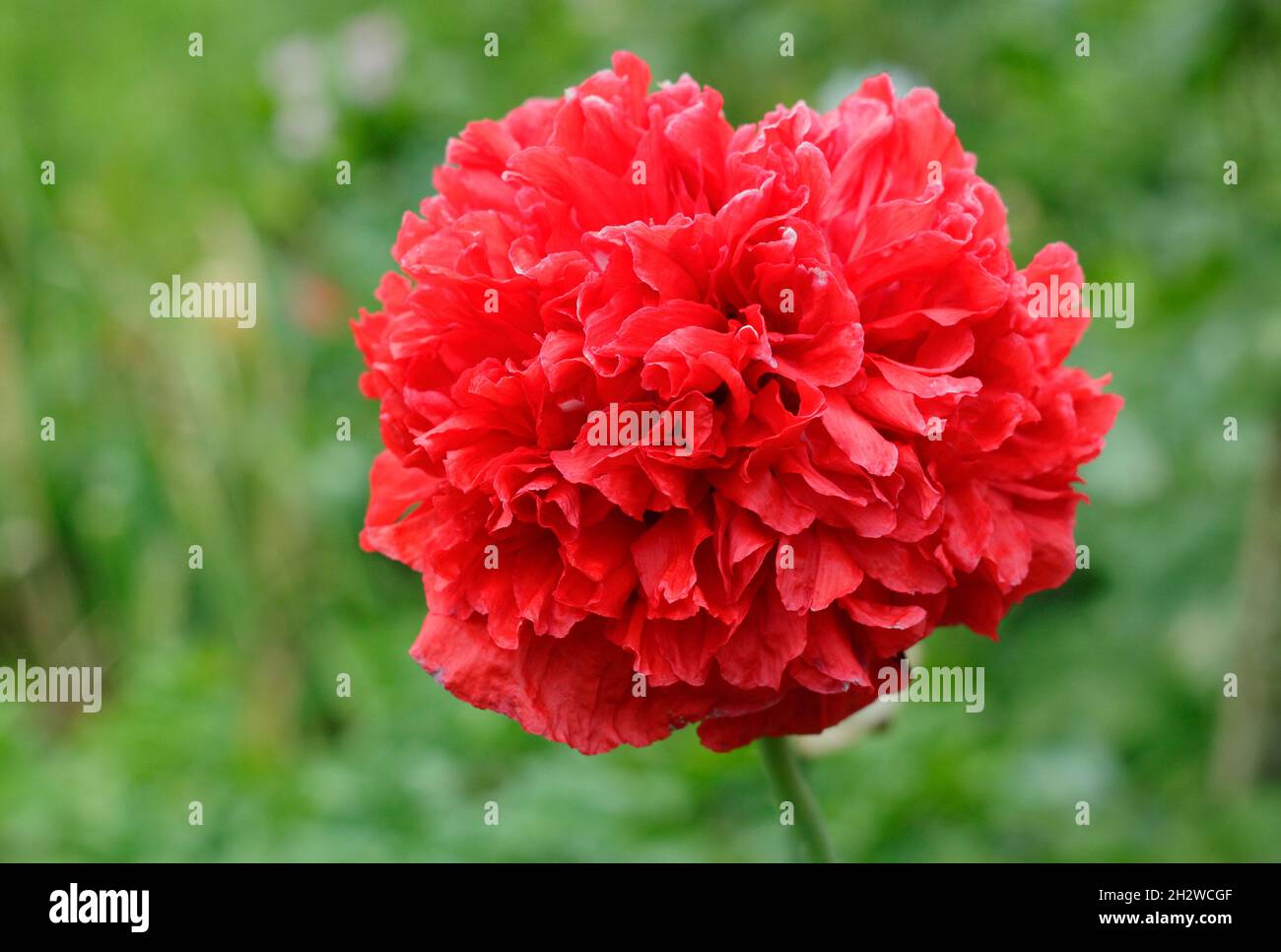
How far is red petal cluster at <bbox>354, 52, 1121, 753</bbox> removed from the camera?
100 cm

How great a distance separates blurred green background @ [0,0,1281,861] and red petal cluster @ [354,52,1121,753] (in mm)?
345

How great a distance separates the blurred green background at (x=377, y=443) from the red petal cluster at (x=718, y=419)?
1.13 feet

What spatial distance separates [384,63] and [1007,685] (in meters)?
2.01

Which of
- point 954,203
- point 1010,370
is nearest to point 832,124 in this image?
point 954,203

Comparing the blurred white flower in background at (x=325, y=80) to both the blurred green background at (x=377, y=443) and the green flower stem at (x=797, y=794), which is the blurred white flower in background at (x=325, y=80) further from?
the green flower stem at (x=797, y=794)

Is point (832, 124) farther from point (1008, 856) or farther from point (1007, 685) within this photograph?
point (1007, 685)

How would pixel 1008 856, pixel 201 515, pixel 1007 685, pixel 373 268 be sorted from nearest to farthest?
1. pixel 1008 856
2. pixel 1007 685
3. pixel 373 268
4. pixel 201 515

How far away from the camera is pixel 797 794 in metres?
1.12

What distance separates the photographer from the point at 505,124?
3.89ft

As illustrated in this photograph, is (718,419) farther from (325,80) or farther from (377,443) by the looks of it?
(325,80)

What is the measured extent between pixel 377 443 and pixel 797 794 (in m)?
2.11

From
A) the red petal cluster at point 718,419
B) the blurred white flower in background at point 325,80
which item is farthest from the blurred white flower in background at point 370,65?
the red petal cluster at point 718,419

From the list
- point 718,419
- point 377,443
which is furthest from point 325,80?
point 718,419

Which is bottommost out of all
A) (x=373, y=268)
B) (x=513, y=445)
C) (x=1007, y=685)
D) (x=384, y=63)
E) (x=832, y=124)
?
(x=1007, y=685)
